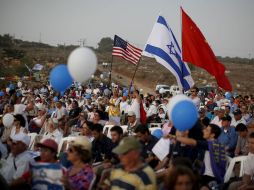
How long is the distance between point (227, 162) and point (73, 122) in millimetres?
6379

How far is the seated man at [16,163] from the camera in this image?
15.9 ft

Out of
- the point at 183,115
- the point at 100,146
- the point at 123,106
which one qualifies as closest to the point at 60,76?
the point at 100,146

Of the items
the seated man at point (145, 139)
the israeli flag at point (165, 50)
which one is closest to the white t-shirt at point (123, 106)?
the israeli flag at point (165, 50)

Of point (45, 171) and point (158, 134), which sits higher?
point (158, 134)

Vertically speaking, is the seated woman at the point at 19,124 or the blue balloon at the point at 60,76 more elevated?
the blue balloon at the point at 60,76

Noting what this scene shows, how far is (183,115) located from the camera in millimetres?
4941

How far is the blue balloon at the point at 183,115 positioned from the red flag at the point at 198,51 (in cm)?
454

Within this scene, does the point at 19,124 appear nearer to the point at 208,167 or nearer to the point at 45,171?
the point at 45,171

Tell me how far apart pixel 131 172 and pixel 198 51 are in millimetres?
6126

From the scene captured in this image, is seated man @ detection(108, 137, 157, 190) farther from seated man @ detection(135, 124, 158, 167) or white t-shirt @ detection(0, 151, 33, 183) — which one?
seated man @ detection(135, 124, 158, 167)

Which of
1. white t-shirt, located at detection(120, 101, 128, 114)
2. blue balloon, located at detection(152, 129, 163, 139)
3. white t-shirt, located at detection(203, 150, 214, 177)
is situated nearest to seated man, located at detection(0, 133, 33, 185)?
white t-shirt, located at detection(203, 150, 214, 177)

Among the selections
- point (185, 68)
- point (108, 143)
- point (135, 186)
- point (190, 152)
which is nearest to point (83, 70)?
point (108, 143)

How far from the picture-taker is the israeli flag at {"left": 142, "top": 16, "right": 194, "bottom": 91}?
10.3 metres

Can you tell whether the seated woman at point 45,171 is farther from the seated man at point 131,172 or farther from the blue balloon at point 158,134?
the blue balloon at point 158,134
